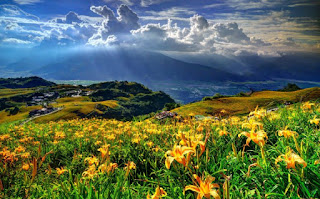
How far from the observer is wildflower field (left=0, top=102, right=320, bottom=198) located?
214 centimetres

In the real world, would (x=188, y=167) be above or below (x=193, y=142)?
below

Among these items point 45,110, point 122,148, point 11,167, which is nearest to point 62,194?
point 122,148

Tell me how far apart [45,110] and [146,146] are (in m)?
101

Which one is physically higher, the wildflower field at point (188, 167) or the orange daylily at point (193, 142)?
the orange daylily at point (193, 142)

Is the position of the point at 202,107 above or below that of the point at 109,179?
below

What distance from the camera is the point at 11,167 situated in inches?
178

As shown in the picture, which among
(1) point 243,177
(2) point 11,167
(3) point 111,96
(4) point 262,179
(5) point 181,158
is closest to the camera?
(5) point 181,158

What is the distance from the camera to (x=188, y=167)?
1947mm

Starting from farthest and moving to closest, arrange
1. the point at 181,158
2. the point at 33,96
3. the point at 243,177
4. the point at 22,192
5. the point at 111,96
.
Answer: the point at 111,96 → the point at 33,96 → the point at 22,192 → the point at 243,177 → the point at 181,158

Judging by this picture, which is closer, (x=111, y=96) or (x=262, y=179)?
(x=262, y=179)

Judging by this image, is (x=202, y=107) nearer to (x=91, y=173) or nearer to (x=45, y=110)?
(x=91, y=173)

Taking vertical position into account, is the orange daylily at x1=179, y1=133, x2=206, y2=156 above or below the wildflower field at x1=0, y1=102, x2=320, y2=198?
above

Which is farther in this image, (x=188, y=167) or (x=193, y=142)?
(x=193, y=142)

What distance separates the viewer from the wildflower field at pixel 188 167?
7.02ft
